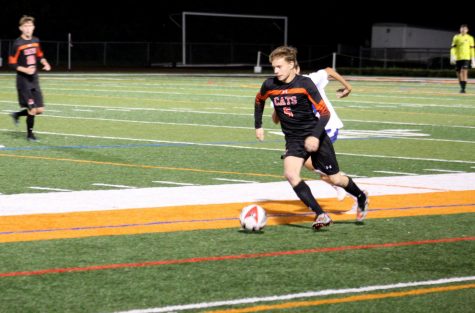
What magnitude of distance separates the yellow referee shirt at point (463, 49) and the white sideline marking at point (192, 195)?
20.7 m

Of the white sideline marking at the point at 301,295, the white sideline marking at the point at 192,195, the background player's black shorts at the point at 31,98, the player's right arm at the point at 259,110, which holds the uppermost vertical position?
the player's right arm at the point at 259,110

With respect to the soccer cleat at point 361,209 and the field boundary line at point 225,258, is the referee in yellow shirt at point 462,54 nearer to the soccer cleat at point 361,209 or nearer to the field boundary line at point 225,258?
the soccer cleat at point 361,209

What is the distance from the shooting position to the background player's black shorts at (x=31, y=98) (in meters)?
16.4

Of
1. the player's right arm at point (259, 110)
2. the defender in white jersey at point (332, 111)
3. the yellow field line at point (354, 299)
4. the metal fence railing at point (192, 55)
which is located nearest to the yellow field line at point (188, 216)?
the defender in white jersey at point (332, 111)

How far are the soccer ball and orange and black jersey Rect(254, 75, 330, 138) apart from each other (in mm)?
736

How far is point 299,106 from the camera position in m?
9.25

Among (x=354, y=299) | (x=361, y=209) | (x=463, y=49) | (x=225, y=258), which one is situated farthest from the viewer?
(x=463, y=49)

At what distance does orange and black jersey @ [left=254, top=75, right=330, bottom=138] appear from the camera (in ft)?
30.1

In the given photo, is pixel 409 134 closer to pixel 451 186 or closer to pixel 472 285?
pixel 451 186

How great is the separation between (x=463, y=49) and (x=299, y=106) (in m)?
24.6

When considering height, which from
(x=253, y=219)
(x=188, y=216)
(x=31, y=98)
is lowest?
(x=188, y=216)

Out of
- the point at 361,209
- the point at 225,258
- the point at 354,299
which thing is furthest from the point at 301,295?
the point at 361,209

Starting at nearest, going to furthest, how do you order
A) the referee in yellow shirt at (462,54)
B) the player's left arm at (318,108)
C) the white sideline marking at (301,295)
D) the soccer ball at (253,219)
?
1. the white sideline marking at (301,295)
2. the soccer ball at (253,219)
3. the player's left arm at (318,108)
4. the referee in yellow shirt at (462,54)

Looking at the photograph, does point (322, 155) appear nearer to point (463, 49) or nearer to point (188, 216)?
point (188, 216)
